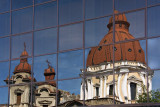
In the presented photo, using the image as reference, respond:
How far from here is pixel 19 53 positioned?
2650 centimetres

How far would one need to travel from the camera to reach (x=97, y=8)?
2397 cm

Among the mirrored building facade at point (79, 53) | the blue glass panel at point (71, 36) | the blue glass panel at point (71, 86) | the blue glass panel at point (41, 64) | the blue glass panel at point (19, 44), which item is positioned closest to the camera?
the mirrored building facade at point (79, 53)

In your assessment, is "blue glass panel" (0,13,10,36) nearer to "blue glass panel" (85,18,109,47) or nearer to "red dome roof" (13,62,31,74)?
"red dome roof" (13,62,31,74)

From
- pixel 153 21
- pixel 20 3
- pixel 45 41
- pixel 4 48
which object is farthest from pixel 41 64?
pixel 153 21

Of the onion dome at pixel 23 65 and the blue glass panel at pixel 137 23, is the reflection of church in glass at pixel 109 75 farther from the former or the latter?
the onion dome at pixel 23 65

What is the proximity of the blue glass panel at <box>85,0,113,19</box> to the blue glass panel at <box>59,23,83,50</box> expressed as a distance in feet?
3.03

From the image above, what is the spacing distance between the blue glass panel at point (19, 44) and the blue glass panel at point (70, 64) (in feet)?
8.99

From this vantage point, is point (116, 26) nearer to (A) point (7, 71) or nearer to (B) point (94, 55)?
(B) point (94, 55)

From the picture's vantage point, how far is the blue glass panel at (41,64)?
2484cm

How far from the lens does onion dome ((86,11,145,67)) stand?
2238cm

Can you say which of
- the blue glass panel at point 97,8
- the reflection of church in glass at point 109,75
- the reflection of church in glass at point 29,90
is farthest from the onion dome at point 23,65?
the blue glass panel at point 97,8

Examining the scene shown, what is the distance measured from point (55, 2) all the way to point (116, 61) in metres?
6.05

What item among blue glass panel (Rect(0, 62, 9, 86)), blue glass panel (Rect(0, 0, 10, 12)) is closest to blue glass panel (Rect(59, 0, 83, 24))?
blue glass panel (Rect(0, 0, 10, 12))

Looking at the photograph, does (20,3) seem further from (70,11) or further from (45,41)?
(70,11)
